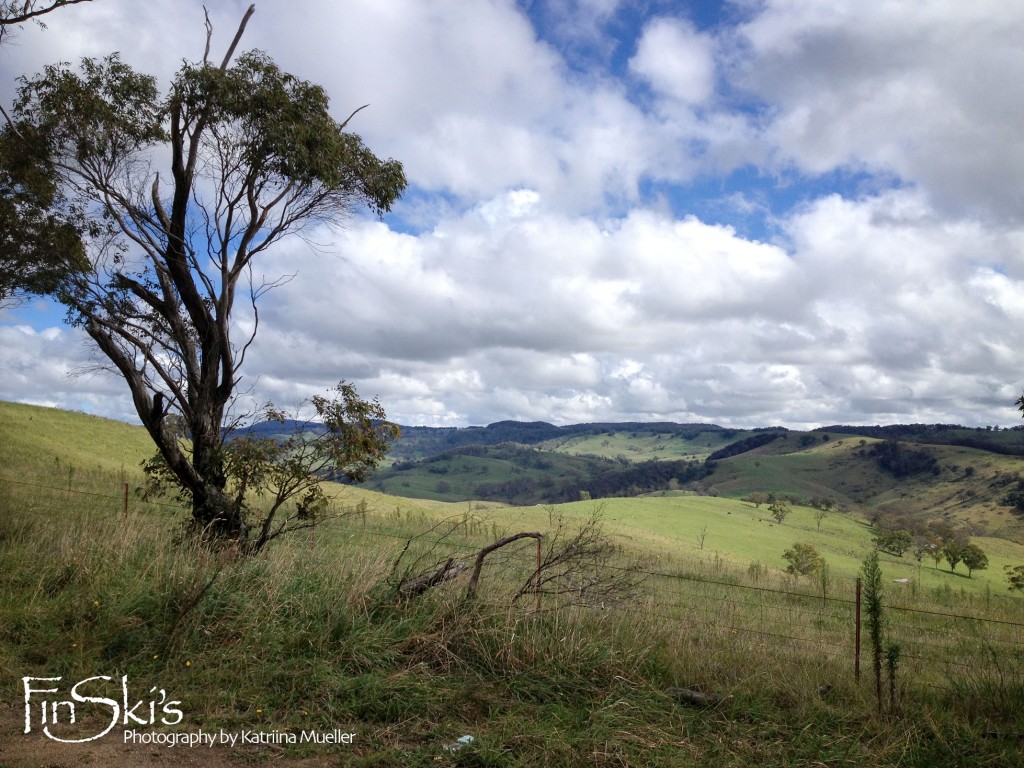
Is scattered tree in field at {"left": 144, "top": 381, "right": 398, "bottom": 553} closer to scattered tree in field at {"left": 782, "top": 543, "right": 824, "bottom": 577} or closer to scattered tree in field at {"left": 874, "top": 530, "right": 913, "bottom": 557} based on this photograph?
scattered tree in field at {"left": 782, "top": 543, "right": 824, "bottom": 577}

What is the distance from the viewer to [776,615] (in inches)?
573

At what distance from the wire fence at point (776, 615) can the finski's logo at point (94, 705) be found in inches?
119

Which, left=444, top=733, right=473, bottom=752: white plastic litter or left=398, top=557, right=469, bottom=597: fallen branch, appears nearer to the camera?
left=444, top=733, right=473, bottom=752: white plastic litter

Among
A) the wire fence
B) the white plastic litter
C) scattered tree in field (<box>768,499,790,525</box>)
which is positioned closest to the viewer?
the white plastic litter

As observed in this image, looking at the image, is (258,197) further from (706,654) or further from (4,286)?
(706,654)

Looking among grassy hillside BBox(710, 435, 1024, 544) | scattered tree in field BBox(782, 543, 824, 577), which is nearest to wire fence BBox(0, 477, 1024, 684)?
scattered tree in field BBox(782, 543, 824, 577)

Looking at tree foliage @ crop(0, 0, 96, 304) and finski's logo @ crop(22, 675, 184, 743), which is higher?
tree foliage @ crop(0, 0, 96, 304)

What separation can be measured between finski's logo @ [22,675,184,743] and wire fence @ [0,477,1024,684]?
119 inches

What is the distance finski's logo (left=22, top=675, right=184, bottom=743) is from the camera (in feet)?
17.4

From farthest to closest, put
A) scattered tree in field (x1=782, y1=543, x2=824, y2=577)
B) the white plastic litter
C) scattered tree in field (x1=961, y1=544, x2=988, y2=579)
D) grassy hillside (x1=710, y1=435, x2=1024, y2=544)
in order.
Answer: grassy hillside (x1=710, y1=435, x2=1024, y2=544) < scattered tree in field (x1=961, y1=544, x2=988, y2=579) < scattered tree in field (x1=782, y1=543, x2=824, y2=577) < the white plastic litter

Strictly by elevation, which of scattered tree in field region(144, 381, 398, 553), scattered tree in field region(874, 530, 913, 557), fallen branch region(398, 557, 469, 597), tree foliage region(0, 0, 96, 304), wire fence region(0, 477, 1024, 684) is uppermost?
tree foliage region(0, 0, 96, 304)

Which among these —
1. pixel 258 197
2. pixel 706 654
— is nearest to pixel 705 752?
pixel 706 654

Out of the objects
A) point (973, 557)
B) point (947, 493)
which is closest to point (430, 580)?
point (973, 557)

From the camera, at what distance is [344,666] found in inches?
250
